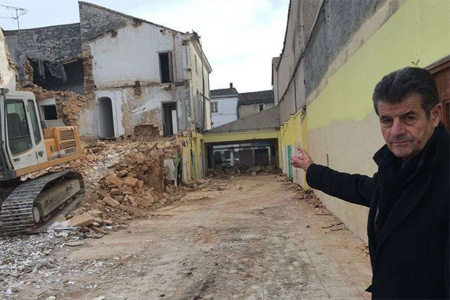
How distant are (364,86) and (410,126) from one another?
14.4ft

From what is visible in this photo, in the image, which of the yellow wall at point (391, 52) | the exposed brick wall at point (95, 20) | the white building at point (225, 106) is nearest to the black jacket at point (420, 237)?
the yellow wall at point (391, 52)

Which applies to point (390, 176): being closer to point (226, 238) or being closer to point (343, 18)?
point (226, 238)

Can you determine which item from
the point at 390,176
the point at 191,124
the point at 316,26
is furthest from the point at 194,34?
the point at 390,176

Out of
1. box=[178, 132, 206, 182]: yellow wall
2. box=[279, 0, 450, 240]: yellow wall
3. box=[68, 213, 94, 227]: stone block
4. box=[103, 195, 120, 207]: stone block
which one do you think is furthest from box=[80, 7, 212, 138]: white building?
box=[68, 213, 94, 227]: stone block

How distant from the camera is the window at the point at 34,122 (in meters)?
8.12

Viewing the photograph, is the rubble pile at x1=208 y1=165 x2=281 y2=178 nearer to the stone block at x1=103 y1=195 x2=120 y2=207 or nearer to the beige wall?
the stone block at x1=103 y1=195 x2=120 y2=207

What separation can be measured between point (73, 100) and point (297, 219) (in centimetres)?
1977

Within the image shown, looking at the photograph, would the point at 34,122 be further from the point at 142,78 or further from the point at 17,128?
the point at 142,78

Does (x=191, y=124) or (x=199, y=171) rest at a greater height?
(x=191, y=124)

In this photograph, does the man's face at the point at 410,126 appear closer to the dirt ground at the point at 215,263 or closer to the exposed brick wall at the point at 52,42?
the dirt ground at the point at 215,263

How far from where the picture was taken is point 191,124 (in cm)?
2306

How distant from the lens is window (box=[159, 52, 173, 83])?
23500 mm

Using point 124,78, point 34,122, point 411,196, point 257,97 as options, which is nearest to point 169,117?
point 124,78

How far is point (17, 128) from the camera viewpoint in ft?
25.2
